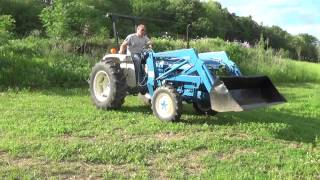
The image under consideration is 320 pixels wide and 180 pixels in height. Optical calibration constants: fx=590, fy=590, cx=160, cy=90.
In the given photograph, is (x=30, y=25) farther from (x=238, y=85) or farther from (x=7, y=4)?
(x=238, y=85)

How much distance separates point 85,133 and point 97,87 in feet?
10.5

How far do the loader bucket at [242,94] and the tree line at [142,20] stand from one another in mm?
4086

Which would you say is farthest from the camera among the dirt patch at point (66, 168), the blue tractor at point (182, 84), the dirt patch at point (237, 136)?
the blue tractor at point (182, 84)

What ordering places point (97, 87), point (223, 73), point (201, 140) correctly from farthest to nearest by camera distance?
point (97, 87)
point (223, 73)
point (201, 140)

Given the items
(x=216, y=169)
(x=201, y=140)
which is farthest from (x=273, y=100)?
(x=216, y=169)

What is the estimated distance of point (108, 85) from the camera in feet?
39.1

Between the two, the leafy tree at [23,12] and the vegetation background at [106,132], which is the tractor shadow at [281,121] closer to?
the vegetation background at [106,132]

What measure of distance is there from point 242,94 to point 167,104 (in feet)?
4.31

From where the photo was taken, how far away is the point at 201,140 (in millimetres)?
8750

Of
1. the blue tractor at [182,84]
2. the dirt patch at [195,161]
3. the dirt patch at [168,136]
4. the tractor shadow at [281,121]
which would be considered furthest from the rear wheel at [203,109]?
the dirt patch at [195,161]

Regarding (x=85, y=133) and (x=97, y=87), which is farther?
(x=97, y=87)

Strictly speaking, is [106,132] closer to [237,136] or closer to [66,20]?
[237,136]

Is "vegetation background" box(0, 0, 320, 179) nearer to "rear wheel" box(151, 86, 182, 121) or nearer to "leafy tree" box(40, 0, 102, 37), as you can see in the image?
"leafy tree" box(40, 0, 102, 37)

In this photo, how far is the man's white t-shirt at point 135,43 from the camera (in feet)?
38.5
